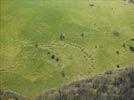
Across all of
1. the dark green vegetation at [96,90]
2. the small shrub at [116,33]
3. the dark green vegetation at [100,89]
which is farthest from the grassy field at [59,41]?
the dark green vegetation at [100,89]

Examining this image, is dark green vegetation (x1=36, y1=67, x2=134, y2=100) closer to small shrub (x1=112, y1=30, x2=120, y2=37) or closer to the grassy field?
the grassy field

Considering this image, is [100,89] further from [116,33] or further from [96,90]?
[116,33]

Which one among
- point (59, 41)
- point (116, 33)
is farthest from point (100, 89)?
point (116, 33)

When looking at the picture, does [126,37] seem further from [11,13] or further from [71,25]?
[11,13]

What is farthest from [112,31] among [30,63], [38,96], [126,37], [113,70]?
[38,96]

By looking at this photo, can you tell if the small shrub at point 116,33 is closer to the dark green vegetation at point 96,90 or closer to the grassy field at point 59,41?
the grassy field at point 59,41

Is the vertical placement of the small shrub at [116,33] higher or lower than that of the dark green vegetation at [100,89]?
higher
